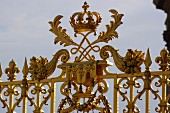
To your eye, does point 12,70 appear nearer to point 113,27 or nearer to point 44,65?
point 44,65

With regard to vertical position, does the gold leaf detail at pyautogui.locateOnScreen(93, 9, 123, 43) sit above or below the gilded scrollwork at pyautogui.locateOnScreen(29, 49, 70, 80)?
above

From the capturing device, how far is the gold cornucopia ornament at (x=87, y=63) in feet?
42.4

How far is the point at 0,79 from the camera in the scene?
13.9 m

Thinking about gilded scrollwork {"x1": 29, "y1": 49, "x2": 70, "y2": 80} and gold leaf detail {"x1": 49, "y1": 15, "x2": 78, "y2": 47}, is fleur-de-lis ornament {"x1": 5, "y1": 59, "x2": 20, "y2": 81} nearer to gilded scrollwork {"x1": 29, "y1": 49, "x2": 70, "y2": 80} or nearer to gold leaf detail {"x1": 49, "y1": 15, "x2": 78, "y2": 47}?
gilded scrollwork {"x1": 29, "y1": 49, "x2": 70, "y2": 80}

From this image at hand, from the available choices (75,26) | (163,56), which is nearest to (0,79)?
(75,26)

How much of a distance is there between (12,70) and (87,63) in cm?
110

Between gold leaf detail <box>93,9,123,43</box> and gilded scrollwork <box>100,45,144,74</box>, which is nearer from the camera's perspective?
gilded scrollwork <box>100,45,144,74</box>

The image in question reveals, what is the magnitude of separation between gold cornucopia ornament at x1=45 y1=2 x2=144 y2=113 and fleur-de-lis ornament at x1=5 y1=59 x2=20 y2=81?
0.37 m

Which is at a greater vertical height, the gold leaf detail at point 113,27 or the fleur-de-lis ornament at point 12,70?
the gold leaf detail at point 113,27

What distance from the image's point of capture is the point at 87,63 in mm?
13117

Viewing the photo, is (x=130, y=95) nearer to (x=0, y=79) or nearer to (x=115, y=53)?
(x=115, y=53)

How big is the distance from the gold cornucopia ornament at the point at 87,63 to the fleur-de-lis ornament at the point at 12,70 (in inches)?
14.4

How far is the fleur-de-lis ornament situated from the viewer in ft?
44.6

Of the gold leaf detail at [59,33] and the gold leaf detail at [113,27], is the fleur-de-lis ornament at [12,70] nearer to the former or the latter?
the gold leaf detail at [59,33]
